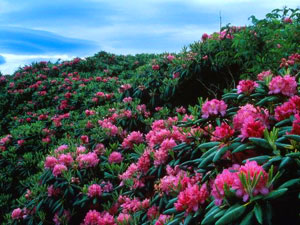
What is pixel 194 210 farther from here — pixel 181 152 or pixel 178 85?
pixel 178 85

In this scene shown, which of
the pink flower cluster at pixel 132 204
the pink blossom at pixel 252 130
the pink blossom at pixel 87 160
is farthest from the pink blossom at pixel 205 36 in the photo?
the pink blossom at pixel 252 130

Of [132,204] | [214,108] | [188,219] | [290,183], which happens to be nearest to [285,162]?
[290,183]

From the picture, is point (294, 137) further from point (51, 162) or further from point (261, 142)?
point (51, 162)

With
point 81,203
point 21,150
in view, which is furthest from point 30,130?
point 81,203

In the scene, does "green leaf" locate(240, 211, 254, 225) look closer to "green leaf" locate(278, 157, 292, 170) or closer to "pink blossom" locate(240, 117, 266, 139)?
"green leaf" locate(278, 157, 292, 170)

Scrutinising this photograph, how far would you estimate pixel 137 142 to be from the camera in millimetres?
4215

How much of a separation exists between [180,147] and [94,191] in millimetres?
1199

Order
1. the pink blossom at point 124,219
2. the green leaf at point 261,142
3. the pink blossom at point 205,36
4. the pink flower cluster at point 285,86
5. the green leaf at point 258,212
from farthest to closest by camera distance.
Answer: the pink blossom at point 205,36 → the pink blossom at point 124,219 → the pink flower cluster at point 285,86 → the green leaf at point 261,142 → the green leaf at point 258,212

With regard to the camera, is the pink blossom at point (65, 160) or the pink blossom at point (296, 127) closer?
the pink blossom at point (296, 127)

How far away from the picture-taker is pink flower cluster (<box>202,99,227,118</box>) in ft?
7.52

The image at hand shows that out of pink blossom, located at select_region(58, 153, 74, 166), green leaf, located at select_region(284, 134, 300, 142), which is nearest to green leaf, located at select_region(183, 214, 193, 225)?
green leaf, located at select_region(284, 134, 300, 142)

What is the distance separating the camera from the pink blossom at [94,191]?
11.2ft

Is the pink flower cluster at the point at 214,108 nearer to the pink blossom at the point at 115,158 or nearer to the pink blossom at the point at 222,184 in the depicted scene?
the pink blossom at the point at 222,184

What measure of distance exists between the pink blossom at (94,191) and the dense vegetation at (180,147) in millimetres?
11
